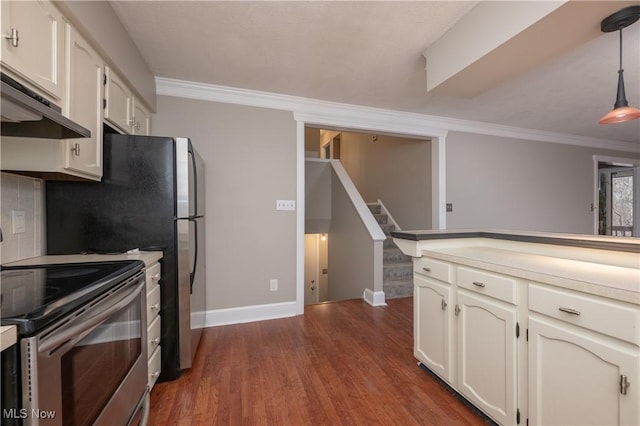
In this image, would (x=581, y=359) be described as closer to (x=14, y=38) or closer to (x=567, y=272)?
(x=567, y=272)

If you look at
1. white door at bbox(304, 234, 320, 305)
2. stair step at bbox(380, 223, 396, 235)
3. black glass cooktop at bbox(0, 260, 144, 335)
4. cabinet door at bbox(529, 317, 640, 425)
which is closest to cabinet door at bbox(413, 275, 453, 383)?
cabinet door at bbox(529, 317, 640, 425)

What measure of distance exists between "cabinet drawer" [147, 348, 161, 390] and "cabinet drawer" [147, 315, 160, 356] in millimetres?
41

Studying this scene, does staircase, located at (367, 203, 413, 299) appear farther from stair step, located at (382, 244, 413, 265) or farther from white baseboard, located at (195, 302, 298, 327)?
white baseboard, located at (195, 302, 298, 327)

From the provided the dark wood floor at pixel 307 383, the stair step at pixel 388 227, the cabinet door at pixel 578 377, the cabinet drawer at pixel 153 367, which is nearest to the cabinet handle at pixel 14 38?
the cabinet drawer at pixel 153 367

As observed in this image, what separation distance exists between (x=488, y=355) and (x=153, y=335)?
1.92 m

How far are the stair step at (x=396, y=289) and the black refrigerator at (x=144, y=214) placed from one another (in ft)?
8.17

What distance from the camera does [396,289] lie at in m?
3.72

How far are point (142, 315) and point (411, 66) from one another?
2.66m

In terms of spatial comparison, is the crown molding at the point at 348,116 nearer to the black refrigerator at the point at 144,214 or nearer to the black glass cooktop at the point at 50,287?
the black refrigerator at the point at 144,214

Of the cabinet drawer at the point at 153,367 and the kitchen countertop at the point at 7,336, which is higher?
the kitchen countertop at the point at 7,336

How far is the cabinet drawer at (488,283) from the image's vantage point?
1348 millimetres

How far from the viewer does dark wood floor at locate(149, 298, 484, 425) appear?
5.13ft

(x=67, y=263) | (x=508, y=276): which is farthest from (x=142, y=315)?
(x=508, y=276)

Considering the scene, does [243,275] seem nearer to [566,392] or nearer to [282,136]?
[282,136]
